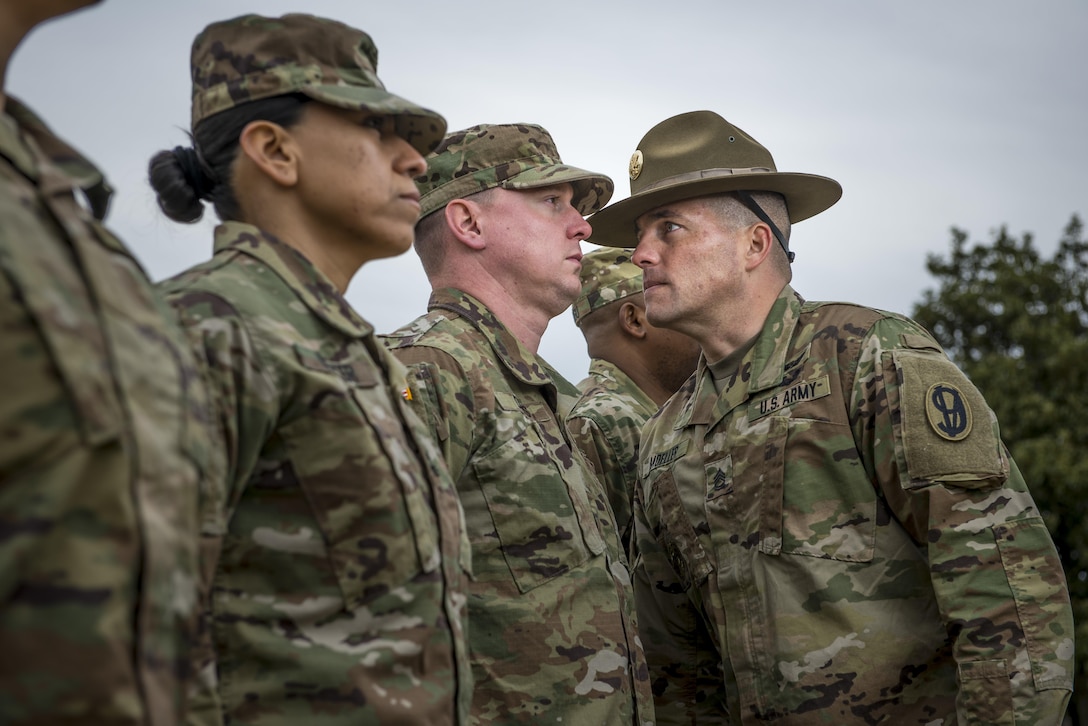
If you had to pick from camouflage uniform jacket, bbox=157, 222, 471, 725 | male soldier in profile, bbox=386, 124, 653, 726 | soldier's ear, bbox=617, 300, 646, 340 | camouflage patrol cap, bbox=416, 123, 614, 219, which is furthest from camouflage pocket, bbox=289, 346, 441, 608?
soldier's ear, bbox=617, 300, 646, 340

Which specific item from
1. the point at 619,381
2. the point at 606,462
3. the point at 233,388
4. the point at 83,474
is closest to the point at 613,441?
the point at 606,462

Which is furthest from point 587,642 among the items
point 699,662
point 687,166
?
point 687,166

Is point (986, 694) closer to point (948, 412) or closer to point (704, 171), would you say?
point (948, 412)

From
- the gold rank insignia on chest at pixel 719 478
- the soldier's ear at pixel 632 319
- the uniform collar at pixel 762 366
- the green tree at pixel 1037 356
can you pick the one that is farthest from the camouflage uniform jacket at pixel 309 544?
the green tree at pixel 1037 356

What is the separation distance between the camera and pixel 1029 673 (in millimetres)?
3463

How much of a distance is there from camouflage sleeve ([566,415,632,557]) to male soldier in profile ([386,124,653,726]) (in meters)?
0.80

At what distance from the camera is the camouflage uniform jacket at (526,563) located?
11.5 ft

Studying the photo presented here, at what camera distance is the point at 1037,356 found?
23.5 meters

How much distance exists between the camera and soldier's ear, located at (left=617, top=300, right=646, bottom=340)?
19.9 ft

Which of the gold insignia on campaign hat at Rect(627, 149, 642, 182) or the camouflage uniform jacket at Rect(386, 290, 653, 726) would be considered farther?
the gold insignia on campaign hat at Rect(627, 149, 642, 182)

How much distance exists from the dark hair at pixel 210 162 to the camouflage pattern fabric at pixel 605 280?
3.43m

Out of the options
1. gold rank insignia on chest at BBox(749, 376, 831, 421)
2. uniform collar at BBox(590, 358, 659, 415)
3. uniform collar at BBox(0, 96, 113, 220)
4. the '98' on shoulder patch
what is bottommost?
the '98' on shoulder patch

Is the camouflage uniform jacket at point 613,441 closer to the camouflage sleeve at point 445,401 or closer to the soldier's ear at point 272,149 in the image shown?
the camouflage sleeve at point 445,401

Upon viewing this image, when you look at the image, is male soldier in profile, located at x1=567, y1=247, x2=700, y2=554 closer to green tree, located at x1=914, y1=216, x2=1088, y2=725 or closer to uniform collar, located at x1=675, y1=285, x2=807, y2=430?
uniform collar, located at x1=675, y1=285, x2=807, y2=430
